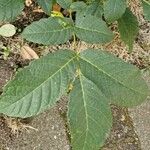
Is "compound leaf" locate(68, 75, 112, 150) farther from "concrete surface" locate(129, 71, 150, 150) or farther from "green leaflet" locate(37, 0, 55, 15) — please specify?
"concrete surface" locate(129, 71, 150, 150)

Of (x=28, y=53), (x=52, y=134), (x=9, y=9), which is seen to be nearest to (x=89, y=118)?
(x=9, y=9)

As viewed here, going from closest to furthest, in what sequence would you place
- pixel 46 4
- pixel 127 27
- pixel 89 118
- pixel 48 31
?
pixel 89 118, pixel 48 31, pixel 46 4, pixel 127 27

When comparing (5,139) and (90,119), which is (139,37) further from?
(90,119)

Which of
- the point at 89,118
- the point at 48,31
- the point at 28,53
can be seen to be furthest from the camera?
the point at 28,53

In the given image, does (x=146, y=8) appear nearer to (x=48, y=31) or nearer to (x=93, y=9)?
(x=93, y=9)

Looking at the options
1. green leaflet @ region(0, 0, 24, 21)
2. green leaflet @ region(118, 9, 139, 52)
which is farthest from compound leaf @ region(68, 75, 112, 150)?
green leaflet @ region(118, 9, 139, 52)

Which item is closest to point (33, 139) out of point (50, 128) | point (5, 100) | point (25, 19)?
point (50, 128)
